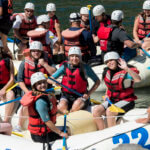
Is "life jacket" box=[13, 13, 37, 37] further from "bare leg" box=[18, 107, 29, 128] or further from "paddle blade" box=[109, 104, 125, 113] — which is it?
"paddle blade" box=[109, 104, 125, 113]

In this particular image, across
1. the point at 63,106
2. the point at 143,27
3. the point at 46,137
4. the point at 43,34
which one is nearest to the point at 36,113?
the point at 46,137

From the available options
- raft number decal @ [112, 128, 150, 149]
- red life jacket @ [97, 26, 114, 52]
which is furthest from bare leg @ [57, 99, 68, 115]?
red life jacket @ [97, 26, 114, 52]

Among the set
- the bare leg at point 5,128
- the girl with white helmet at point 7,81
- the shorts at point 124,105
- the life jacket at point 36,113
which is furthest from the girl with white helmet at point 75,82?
the life jacket at point 36,113

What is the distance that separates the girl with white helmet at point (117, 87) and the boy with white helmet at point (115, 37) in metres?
1.54

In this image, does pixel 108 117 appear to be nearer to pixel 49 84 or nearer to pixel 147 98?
pixel 49 84

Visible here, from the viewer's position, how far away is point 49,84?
19.3 ft

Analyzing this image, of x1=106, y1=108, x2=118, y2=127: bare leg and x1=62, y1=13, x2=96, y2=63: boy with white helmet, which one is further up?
x1=62, y1=13, x2=96, y2=63: boy with white helmet

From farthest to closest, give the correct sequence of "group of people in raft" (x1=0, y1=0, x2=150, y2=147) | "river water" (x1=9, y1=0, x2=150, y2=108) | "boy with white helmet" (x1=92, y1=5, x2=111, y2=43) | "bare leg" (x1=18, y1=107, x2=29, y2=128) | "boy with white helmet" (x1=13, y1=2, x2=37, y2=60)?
"river water" (x1=9, y1=0, x2=150, y2=108)
"boy with white helmet" (x1=13, y1=2, x2=37, y2=60)
"boy with white helmet" (x1=92, y1=5, x2=111, y2=43)
"bare leg" (x1=18, y1=107, x2=29, y2=128)
"group of people in raft" (x1=0, y1=0, x2=150, y2=147)

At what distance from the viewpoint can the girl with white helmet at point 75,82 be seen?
18.1ft

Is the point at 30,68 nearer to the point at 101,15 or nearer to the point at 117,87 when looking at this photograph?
the point at 117,87

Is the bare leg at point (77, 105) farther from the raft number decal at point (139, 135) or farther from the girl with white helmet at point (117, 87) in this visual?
the raft number decal at point (139, 135)

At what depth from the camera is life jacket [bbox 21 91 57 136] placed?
175 inches

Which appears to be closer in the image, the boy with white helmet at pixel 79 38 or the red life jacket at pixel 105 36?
the boy with white helmet at pixel 79 38

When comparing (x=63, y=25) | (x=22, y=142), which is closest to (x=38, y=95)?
(x=22, y=142)
